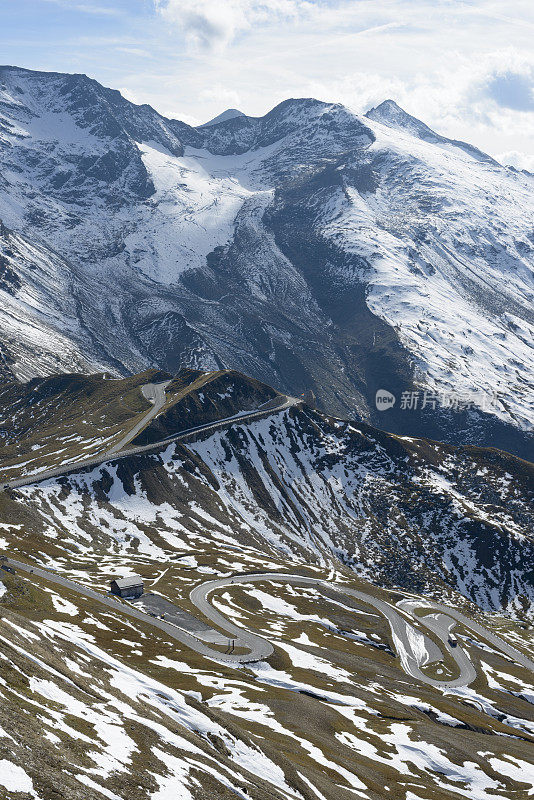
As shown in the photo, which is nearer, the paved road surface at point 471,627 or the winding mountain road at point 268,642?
the winding mountain road at point 268,642

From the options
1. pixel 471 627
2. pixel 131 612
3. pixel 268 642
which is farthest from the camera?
pixel 471 627

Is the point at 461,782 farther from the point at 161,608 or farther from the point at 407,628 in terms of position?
the point at 407,628

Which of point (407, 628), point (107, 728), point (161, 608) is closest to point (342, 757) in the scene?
point (107, 728)

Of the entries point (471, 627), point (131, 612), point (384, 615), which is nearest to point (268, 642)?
point (131, 612)

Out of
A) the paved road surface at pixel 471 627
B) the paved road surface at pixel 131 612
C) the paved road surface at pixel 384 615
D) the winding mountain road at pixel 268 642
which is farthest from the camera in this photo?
the paved road surface at pixel 471 627

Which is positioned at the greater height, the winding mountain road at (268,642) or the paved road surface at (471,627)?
the winding mountain road at (268,642)

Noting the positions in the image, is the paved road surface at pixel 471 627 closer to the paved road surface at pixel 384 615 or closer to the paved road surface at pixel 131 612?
the paved road surface at pixel 384 615

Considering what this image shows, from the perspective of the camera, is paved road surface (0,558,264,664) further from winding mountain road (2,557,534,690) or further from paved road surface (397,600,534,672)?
paved road surface (397,600,534,672)

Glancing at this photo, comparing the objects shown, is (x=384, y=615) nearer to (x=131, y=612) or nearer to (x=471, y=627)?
(x=471, y=627)

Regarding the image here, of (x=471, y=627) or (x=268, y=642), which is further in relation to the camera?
(x=471, y=627)

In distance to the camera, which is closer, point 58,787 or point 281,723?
point 58,787

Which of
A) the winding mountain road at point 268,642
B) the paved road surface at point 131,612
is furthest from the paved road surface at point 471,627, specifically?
the paved road surface at point 131,612
